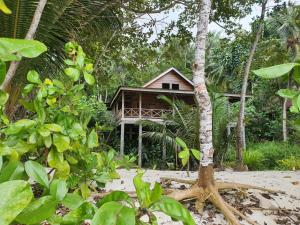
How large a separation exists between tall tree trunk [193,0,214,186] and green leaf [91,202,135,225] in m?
2.79

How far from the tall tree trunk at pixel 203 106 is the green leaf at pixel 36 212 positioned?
2821 mm

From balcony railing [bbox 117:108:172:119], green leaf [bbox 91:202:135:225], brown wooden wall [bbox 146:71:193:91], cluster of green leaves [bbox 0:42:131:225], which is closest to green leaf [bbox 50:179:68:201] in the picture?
cluster of green leaves [bbox 0:42:131:225]

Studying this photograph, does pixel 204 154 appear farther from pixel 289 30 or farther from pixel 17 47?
pixel 289 30

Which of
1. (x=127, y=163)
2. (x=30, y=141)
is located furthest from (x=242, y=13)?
(x=30, y=141)

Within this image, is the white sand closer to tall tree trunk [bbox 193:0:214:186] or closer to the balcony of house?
tall tree trunk [bbox 193:0:214:186]

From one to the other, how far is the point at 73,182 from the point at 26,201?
3.00 ft

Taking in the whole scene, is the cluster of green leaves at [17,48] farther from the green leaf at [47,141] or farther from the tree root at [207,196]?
the tree root at [207,196]

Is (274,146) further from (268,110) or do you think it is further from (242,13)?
(242,13)

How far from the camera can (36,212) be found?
47 centimetres

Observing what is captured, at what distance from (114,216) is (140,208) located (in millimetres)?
111

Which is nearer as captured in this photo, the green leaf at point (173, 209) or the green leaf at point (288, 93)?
the green leaf at point (173, 209)

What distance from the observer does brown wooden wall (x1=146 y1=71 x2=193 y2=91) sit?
2000 centimetres

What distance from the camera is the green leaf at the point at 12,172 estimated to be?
21.8 inches

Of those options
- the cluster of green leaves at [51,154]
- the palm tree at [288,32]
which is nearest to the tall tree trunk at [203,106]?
the cluster of green leaves at [51,154]
